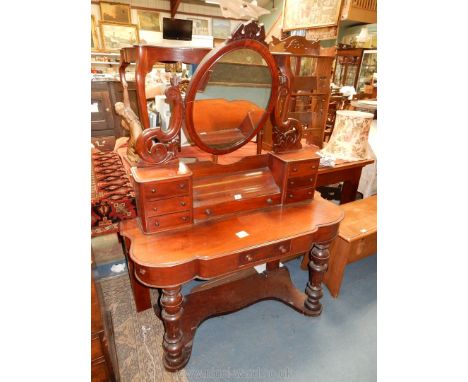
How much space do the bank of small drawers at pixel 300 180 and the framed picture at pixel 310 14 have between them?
3097 millimetres

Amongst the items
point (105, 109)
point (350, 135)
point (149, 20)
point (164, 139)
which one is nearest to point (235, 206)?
point (164, 139)

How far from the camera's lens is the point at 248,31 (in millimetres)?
1196

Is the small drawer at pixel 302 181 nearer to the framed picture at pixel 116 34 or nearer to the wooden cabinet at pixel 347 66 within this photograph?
the wooden cabinet at pixel 347 66

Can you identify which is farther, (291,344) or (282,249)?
(291,344)

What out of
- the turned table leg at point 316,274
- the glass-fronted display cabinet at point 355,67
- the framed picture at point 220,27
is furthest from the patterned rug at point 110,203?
the framed picture at point 220,27

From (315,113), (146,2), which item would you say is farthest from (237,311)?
(146,2)

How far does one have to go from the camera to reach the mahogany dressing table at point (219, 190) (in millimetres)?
1206

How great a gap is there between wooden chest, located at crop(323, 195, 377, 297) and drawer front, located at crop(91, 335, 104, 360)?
168cm

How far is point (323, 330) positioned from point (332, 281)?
0.41 meters

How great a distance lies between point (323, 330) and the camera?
186 centimetres

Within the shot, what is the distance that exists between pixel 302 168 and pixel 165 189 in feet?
2.60

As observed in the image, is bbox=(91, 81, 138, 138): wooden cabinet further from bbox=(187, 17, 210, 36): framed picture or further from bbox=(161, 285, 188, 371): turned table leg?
bbox=(187, 17, 210, 36): framed picture

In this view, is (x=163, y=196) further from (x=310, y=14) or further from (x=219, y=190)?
(x=310, y=14)
